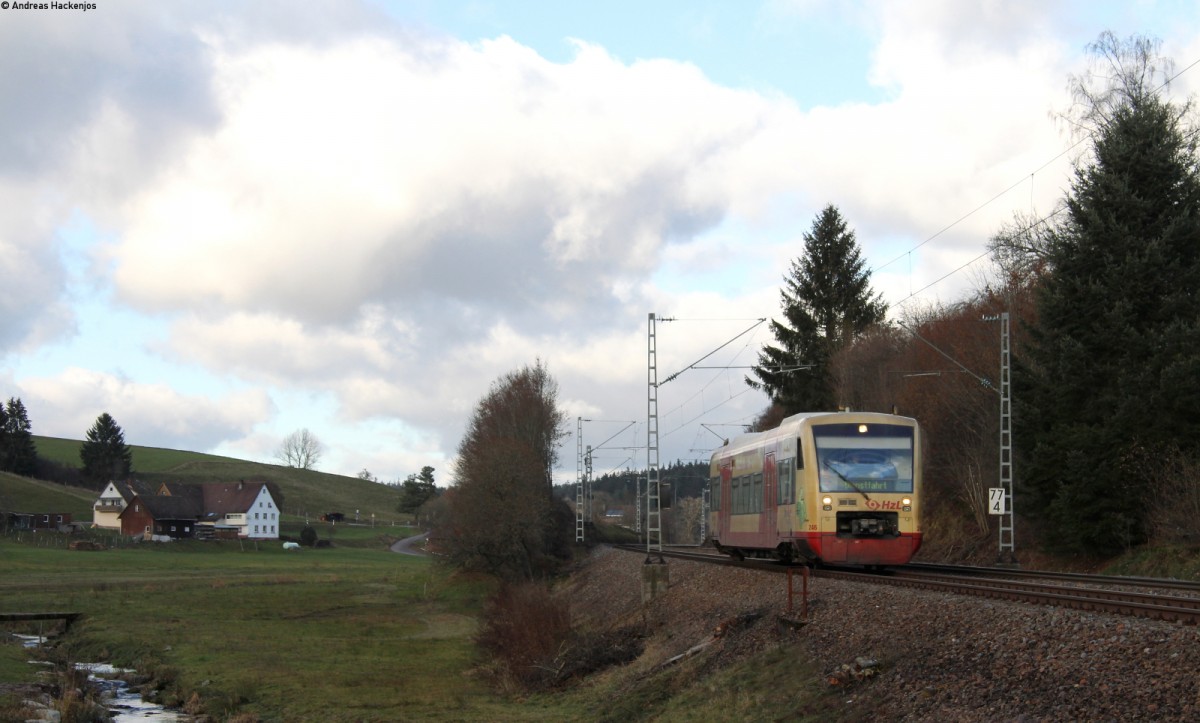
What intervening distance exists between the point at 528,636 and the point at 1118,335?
18.7m

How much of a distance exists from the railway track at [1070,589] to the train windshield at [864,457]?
195cm

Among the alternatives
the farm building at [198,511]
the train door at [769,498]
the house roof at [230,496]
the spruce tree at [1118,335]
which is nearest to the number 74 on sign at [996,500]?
the spruce tree at [1118,335]

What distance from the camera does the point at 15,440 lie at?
13812 cm

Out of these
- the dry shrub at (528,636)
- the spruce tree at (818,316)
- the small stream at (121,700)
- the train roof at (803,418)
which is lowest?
the small stream at (121,700)

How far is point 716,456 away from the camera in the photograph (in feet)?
119

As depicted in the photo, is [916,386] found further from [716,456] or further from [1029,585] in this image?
[1029,585]

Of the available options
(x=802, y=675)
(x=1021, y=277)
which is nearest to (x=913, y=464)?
(x=802, y=675)

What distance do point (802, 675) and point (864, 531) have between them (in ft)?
22.4

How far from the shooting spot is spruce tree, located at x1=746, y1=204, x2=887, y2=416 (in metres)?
60.8

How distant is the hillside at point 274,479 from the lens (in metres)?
159

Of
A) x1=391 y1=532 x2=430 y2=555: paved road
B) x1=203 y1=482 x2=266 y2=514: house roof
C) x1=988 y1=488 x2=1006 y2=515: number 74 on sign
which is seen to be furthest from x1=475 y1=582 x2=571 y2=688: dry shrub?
x1=203 y1=482 x2=266 y2=514: house roof

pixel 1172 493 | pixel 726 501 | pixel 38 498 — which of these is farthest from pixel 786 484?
pixel 38 498

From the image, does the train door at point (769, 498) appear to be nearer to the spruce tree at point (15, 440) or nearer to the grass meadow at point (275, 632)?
the grass meadow at point (275, 632)

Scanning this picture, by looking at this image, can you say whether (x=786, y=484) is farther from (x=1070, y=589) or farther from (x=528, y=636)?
(x=528, y=636)
